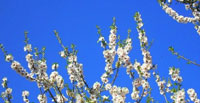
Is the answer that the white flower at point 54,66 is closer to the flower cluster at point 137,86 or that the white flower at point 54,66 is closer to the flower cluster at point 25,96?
the flower cluster at point 25,96

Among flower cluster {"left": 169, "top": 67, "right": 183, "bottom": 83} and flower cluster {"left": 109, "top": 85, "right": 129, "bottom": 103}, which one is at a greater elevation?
flower cluster {"left": 169, "top": 67, "right": 183, "bottom": 83}

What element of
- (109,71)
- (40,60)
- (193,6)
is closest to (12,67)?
(40,60)

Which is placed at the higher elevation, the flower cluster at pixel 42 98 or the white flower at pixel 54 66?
the white flower at pixel 54 66

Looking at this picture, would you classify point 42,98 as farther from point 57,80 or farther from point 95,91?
point 95,91

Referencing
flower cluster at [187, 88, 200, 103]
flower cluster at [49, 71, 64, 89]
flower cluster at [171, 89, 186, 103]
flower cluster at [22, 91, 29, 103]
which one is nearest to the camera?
flower cluster at [171, 89, 186, 103]

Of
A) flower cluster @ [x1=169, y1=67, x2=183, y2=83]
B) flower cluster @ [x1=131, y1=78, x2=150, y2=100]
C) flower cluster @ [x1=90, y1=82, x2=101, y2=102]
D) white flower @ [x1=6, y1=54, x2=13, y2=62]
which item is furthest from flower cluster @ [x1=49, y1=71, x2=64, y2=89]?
flower cluster @ [x1=169, y1=67, x2=183, y2=83]

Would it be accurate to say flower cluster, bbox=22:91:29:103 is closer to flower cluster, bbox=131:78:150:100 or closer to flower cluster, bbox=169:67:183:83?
flower cluster, bbox=131:78:150:100

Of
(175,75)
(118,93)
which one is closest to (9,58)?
(118,93)

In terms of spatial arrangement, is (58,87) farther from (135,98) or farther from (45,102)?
(135,98)

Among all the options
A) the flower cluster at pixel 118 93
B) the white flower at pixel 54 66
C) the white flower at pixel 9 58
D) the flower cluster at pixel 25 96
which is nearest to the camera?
the flower cluster at pixel 118 93

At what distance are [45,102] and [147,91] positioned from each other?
11.8 ft

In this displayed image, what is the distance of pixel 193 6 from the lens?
12.7 meters

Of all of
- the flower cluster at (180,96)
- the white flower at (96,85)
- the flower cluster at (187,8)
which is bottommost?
the flower cluster at (180,96)

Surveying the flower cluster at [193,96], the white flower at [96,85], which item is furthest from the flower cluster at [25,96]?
the flower cluster at [193,96]
